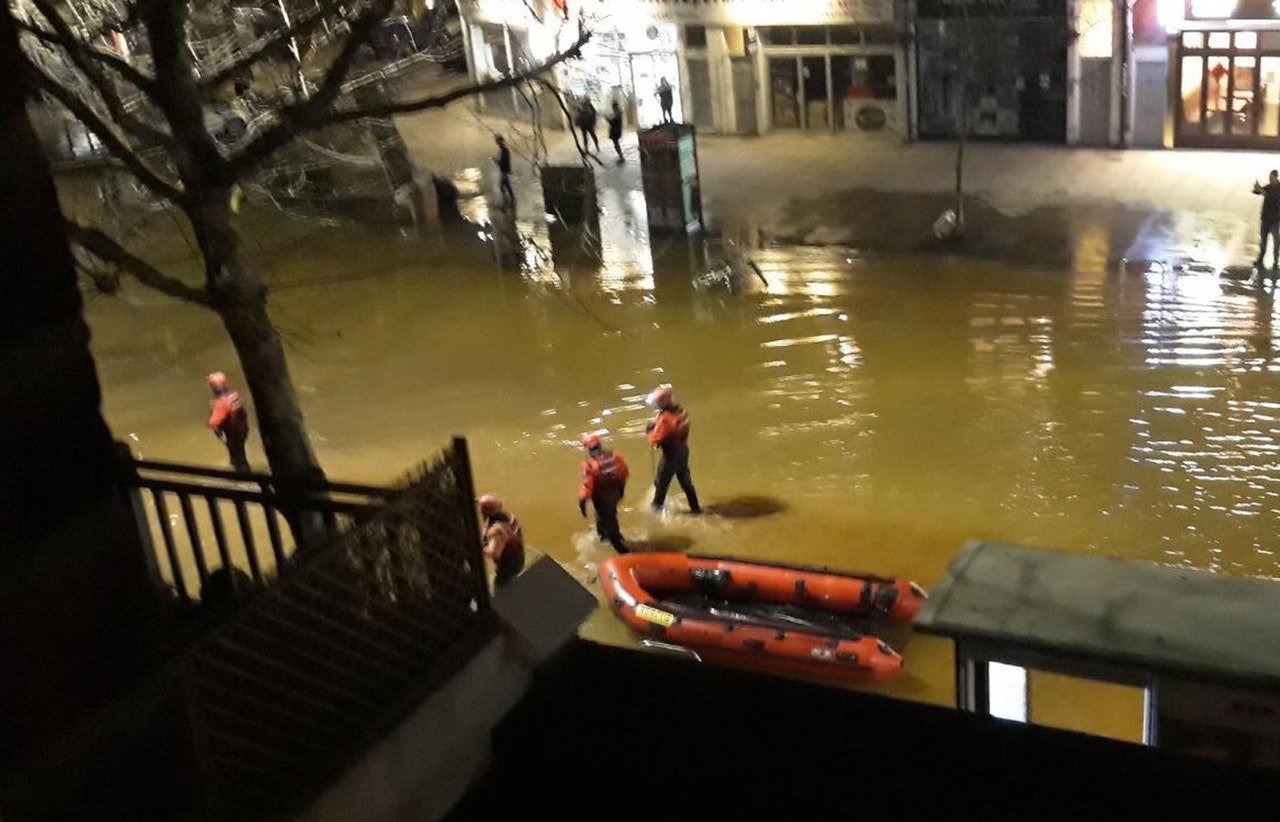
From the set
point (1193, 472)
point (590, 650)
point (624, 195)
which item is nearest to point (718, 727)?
point (590, 650)

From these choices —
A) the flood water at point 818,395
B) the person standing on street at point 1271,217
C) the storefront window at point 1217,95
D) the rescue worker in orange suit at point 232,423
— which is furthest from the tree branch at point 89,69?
the storefront window at point 1217,95

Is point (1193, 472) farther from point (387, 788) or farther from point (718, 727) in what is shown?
point (387, 788)

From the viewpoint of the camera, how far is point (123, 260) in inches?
338

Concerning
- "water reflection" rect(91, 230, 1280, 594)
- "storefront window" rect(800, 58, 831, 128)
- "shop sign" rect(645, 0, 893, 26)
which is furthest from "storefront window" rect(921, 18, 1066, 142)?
"water reflection" rect(91, 230, 1280, 594)

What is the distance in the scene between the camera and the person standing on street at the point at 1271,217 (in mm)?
17672

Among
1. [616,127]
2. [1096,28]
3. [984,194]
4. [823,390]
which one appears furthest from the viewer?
[616,127]

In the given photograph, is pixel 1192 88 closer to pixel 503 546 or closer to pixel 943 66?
pixel 943 66

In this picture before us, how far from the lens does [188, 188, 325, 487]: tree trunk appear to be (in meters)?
9.06

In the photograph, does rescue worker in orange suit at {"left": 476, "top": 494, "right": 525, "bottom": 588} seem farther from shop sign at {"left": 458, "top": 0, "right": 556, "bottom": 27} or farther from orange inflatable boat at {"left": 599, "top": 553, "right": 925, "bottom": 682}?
shop sign at {"left": 458, "top": 0, "right": 556, "bottom": 27}

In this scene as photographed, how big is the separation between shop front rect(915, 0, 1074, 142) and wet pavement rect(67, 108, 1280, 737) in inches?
192

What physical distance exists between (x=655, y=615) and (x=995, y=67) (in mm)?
19106

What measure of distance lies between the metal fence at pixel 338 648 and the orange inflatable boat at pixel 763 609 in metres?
4.23

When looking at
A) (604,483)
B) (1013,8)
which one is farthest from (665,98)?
(604,483)

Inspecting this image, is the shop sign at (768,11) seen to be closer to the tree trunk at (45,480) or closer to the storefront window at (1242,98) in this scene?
the storefront window at (1242,98)
